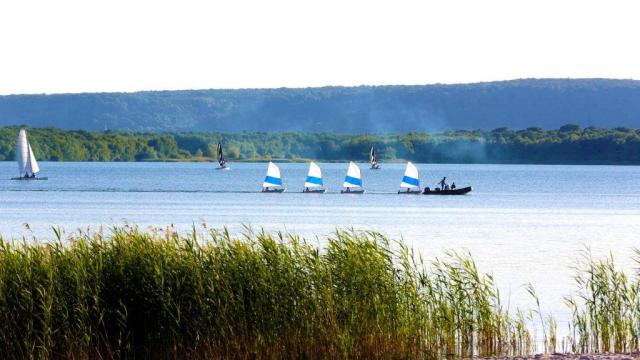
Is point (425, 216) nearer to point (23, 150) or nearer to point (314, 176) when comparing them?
point (314, 176)

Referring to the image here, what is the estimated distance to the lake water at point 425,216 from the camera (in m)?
42.4

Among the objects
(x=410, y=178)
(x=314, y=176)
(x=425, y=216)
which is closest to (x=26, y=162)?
(x=314, y=176)

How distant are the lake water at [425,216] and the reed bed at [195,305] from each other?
26.9 feet

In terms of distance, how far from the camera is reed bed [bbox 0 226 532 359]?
1761 centimetres

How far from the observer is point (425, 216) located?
68875mm

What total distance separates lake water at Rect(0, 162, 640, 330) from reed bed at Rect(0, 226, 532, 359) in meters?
8.21

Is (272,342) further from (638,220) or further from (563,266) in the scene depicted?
(638,220)

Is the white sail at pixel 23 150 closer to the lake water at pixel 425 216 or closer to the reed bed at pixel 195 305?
the lake water at pixel 425 216

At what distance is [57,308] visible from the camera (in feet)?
57.7

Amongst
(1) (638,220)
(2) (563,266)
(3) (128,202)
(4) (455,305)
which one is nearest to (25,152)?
(3) (128,202)

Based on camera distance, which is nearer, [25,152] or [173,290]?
[173,290]

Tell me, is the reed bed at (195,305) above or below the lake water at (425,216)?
above

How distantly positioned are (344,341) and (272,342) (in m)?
1.07

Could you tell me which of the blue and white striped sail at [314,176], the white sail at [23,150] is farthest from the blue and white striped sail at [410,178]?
the white sail at [23,150]
